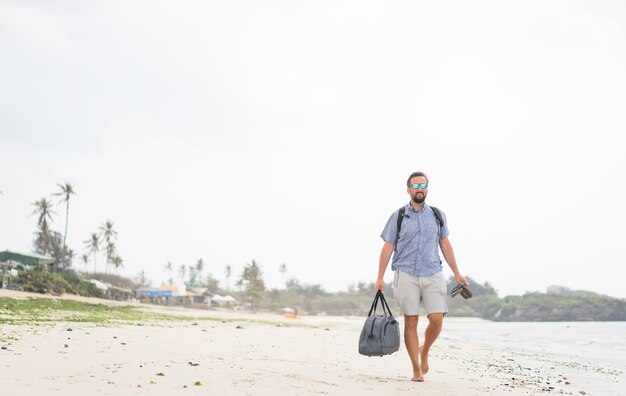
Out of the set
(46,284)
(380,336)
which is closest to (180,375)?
(380,336)

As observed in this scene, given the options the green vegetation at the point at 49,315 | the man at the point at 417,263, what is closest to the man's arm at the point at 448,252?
the man at the point at 417,263

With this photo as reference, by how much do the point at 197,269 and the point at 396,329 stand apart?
421 feet

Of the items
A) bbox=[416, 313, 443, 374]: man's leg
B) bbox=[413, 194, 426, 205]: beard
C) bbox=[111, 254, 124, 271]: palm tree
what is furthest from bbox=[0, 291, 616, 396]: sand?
bbox=[111, 254, 124, 271]: palm tree

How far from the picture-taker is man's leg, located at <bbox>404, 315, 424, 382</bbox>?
5.43 meters

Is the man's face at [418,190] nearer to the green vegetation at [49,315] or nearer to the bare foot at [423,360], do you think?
the bare foot at [423,360]

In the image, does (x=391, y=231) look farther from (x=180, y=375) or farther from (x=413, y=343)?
(x=180, y=375)

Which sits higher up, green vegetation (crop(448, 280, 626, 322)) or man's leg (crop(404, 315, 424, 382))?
man's leg (crop(404, 315, 424, 382))

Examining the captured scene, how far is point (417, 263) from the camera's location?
5488 mm

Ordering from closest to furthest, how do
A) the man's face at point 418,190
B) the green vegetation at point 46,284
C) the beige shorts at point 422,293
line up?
the beige shorts at point 422,293
the man's face at point 418,190
the green vegetation at point 46,284

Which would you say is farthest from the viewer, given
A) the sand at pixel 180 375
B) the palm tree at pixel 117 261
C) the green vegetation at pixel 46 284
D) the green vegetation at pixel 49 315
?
the palm tree at pixel 117 261

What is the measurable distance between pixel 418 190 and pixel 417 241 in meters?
0.52

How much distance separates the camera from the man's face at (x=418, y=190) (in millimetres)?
5551

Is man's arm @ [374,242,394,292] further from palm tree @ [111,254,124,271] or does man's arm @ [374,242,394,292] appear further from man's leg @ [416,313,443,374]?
palm tree @ [111,254,124,271]

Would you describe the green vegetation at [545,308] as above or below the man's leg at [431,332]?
below
